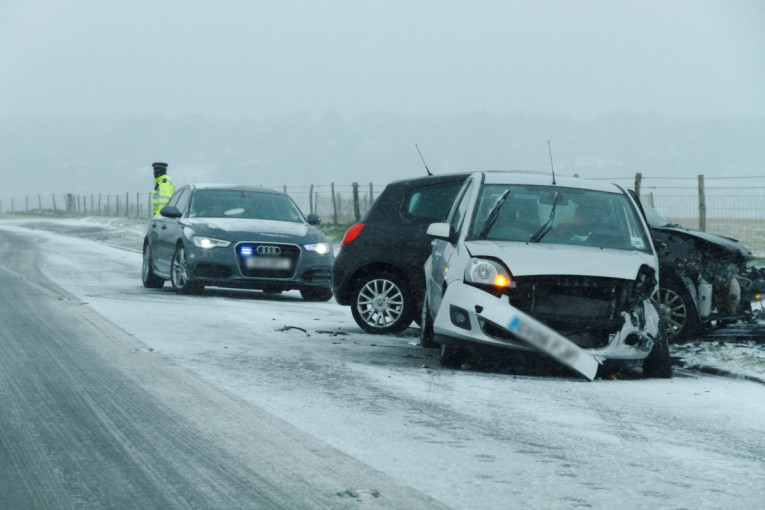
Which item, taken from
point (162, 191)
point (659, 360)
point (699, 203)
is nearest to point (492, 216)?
point (659, 360)

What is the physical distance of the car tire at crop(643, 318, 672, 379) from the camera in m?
8.45

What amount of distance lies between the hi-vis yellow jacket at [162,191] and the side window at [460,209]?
1067cm

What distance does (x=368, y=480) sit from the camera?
198 inches

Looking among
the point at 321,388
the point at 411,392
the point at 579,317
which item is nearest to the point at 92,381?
the point at 321,388

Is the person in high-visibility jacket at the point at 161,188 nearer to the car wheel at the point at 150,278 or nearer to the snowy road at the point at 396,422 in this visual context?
the car wheel at the point at 150,278

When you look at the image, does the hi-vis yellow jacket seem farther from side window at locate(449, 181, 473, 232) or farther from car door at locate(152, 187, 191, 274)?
side window at locate(449, 181, 473, 232)

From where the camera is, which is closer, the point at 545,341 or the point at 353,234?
the point at 545,341

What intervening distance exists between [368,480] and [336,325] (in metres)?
7.09

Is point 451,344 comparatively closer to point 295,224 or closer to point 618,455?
point 618,455

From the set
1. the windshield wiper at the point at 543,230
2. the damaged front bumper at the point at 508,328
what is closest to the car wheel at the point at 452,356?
the damaged front bumper at the point at 508,328

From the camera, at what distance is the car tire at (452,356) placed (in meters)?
8.68

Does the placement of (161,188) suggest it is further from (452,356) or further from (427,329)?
(452,356)

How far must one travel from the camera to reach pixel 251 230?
49.2ft

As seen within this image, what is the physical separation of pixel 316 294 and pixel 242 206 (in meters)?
1.76
